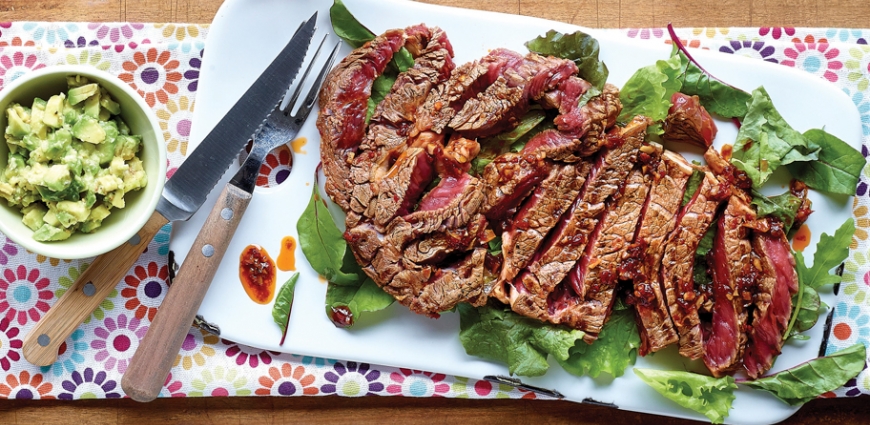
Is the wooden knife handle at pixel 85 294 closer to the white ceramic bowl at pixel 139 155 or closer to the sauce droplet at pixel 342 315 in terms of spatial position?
the white ceramic bowl at pixel 139 155

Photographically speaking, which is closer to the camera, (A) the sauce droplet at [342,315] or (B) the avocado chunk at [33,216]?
(B) the avocado chunk at [33,216]

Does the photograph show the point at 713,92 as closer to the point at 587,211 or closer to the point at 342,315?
the point at 587,211

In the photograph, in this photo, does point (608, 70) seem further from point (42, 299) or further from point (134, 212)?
point (42, 299)

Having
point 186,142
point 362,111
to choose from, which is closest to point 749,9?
point 362,111

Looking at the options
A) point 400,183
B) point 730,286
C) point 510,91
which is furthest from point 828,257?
point 400,183

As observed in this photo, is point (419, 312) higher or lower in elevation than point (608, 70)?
lower

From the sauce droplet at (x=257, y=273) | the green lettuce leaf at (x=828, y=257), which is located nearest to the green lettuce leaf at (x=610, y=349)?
the green lettuce leaf at (x=828, y=257)
